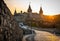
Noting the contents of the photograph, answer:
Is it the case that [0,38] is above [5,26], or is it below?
below

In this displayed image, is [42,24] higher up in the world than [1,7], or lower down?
lower down

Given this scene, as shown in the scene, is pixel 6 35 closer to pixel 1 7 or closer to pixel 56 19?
pixel 1 7

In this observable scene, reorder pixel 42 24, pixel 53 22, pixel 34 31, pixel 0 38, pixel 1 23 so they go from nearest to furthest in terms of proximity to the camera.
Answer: pixel 0 38 → pixel 1 23 → pixel 53 22 → pixel 42 24 → pixel 34 31

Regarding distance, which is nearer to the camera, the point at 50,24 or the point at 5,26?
the point at 5,26

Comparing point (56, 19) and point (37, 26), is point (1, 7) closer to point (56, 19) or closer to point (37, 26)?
point (56, 19)

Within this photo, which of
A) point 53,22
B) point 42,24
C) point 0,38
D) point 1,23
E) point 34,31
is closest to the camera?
point 0,38

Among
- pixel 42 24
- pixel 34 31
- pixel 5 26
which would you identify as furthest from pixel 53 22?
pixel 5 26

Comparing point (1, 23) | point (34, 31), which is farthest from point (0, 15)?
point (34, 31)

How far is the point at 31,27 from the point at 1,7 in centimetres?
422

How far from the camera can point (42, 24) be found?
705 cm

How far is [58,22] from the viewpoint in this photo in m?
6.58

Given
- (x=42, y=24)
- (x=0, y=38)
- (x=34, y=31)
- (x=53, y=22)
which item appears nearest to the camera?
(x=0, y=38)

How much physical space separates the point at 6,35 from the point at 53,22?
145 inches

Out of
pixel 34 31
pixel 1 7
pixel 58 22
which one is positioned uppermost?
pixel 1 7
